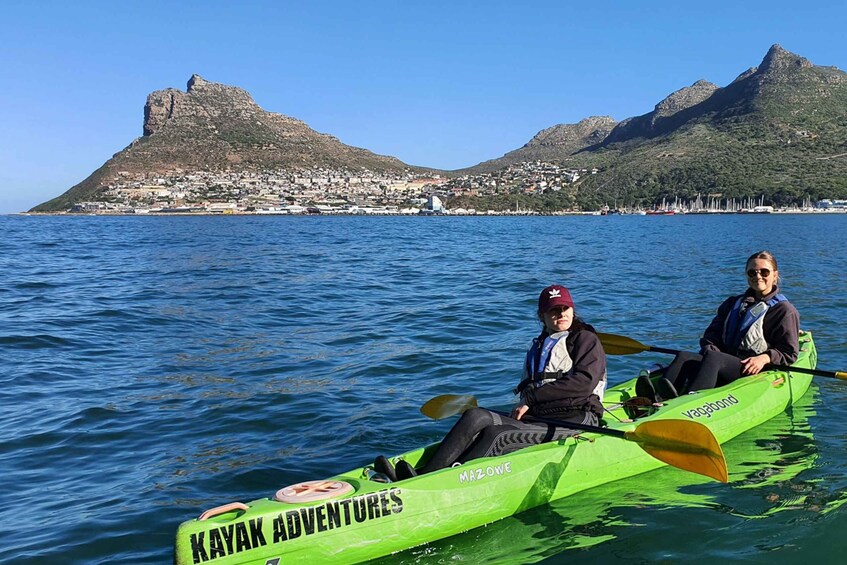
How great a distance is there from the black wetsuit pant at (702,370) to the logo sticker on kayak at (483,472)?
341 cm

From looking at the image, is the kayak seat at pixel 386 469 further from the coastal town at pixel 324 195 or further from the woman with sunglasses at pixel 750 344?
the coastal town at pixel 324 195

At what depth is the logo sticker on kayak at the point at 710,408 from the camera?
7.59 m

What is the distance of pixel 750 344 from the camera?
8703 mm

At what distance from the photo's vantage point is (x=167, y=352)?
44.0 ft

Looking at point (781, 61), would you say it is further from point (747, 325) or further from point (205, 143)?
point (747, 325)

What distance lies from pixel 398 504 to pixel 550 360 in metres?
1.97

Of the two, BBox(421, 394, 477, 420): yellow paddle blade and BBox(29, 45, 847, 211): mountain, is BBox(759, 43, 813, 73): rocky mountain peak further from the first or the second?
BBox(421, 394, 477, 420): yellow paddle blade

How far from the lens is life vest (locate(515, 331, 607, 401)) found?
254 inches

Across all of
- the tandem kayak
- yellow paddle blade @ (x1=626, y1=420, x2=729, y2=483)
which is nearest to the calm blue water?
the tandem kayak

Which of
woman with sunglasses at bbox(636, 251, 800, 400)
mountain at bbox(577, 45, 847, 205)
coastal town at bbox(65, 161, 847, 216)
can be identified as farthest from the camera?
coastal town at bbox(65, 161, 847, 216)

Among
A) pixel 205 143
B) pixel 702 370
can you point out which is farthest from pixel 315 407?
pixel 205 143

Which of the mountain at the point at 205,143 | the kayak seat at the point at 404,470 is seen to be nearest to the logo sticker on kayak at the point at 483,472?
the kayak seat at the point at 404,470

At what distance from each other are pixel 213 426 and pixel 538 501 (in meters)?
4.62

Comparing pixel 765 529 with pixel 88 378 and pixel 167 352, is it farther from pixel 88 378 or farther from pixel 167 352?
pixel 167 352
